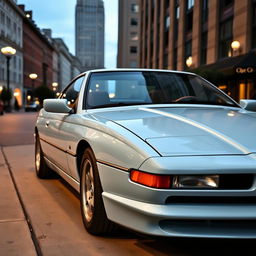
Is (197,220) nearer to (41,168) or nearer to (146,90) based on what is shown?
(146,90)

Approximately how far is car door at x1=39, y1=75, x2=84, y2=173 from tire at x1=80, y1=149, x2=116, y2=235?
0.64 m

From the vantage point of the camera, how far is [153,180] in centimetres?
267

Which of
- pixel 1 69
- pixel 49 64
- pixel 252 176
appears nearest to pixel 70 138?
pixel 252 176

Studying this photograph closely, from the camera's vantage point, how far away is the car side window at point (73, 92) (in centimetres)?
489

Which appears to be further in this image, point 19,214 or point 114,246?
point 19,214

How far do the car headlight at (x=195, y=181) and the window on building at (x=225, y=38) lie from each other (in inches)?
873

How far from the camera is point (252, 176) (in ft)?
8.57

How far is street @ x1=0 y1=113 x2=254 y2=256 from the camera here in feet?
10.4

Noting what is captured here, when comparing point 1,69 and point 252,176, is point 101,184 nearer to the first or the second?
point 252,176

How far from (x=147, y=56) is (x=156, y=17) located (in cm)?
602

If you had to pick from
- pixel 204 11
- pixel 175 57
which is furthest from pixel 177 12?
pixel 204 11

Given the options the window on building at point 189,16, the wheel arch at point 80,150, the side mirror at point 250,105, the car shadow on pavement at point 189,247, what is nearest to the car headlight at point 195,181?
the car shadow on pavement at point 189,247

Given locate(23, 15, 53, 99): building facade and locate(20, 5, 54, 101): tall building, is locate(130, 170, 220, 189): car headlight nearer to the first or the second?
locate(20, 5, 54, 101): tall building

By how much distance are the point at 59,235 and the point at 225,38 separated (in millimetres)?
22786
